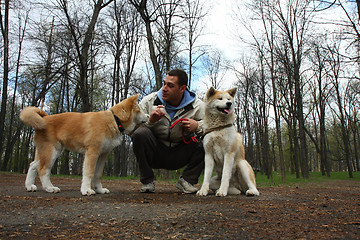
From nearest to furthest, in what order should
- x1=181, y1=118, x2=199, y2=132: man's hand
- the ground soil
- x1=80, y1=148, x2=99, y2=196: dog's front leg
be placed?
the ground soil → x1=80, y1=148, x2=99, y2=196: dog's front leg → x1=181, y1=118, x2=199, y2=132: man's hand

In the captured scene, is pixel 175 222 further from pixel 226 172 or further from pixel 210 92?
pixel 210 92

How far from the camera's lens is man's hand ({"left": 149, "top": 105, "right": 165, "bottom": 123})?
13.0 ft

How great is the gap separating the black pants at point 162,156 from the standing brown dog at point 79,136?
0.37 metres

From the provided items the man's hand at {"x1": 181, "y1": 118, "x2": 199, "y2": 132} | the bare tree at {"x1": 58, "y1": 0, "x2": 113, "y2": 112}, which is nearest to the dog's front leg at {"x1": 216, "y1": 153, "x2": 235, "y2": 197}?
the man's hand at {"x1": 181, "y1": 118, "x2": 199, "y2": 132}

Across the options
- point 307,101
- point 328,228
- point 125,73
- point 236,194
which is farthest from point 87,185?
point 307,101

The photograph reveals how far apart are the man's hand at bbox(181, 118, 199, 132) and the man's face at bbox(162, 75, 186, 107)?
46 centimetres

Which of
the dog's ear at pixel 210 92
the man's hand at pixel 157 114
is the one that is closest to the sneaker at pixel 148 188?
the man's hand at pixel 157 114

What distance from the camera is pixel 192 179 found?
Answer: 168 inches

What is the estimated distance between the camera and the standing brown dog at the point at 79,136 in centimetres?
389

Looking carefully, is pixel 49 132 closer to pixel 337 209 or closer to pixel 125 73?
pixel 337 209

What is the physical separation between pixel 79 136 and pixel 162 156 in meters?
1.41

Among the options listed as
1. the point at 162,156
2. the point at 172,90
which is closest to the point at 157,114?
the point at 172,90

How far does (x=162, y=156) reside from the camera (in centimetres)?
443

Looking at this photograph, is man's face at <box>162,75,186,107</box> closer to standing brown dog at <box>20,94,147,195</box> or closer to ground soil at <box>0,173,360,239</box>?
standing brown dog at <box>20,94,147,195</box>
